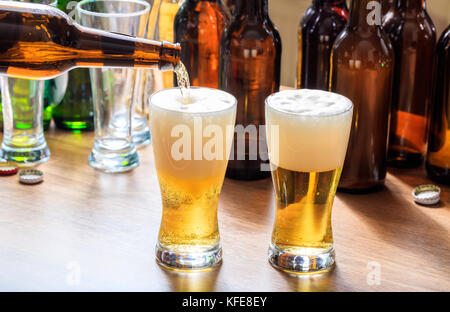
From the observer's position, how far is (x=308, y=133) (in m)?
0.80

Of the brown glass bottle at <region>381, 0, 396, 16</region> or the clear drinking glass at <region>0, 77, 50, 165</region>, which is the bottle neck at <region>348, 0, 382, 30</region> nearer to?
the brown glass bottle at <region>381, 0, 396, 16</region>

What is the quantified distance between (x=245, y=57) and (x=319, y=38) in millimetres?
190

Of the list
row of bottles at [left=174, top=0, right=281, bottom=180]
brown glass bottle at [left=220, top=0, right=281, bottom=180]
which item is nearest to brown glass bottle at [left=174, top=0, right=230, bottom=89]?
row of bottles at [left=174, top=0, right=281, bottom=180]

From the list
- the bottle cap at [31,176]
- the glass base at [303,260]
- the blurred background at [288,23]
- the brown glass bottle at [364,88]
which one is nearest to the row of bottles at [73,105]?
the bottle cap at [31,176]

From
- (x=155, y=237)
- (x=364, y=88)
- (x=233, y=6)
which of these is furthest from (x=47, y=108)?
(x=364, y=88)

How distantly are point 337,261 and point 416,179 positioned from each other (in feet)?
1.06

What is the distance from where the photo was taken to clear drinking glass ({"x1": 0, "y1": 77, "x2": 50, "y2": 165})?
116cm

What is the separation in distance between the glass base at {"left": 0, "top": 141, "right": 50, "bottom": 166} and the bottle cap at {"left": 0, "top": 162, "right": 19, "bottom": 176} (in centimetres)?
3

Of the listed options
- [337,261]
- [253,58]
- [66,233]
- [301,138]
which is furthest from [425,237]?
[66,233]

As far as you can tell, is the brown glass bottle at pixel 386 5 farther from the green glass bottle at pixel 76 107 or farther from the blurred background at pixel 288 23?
the blurred background at pixel 288 23

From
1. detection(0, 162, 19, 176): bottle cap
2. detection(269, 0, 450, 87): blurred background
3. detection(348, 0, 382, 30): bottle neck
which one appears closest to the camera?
detection(348, 0, 382, 30): bottle neck

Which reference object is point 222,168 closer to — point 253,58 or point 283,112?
point 283,112

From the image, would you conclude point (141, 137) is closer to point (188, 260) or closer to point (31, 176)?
point (31, 176)

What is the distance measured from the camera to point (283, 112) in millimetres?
799
